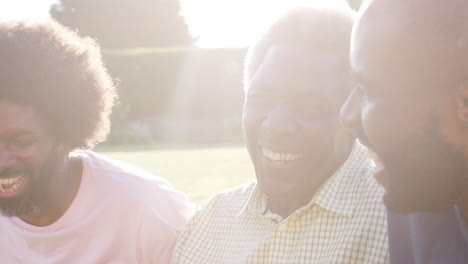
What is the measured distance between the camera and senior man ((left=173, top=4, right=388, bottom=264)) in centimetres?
235

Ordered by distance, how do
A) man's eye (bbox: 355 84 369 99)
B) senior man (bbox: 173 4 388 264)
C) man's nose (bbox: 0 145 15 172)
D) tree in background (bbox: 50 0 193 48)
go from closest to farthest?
1. man's eye (bbox: 355 84 369 99)
2. senior man (bbox: 173 4 388 264)
3. man's nose (bbox: 0 145 15 172)
4. tree in background (bbox: 50 0 193 48)

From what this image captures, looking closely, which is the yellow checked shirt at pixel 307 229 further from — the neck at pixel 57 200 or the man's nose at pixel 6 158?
the man's nose at pixel 6 158

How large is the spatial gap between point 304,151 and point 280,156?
11cm

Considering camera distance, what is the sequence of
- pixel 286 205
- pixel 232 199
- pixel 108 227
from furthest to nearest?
pixel 108 227 < pixel 232 199 < pixel 286 205

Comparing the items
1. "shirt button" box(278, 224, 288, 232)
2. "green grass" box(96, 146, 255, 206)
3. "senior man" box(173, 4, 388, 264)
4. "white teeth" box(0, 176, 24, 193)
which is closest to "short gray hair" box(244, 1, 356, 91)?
"senior man" box(173, 4, 388, 264)

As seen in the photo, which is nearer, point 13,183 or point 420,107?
point 420,107

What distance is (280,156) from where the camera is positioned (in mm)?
2494

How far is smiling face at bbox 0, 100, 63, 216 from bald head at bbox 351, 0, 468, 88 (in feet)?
5.87

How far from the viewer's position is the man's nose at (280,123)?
2.41 m

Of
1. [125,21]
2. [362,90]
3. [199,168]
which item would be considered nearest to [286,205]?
[362,90]

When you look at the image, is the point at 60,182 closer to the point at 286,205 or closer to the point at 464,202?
the point at 286,205

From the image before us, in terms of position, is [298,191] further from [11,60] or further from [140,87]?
[140,87]

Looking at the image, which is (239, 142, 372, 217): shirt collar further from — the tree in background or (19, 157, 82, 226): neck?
the tree in background

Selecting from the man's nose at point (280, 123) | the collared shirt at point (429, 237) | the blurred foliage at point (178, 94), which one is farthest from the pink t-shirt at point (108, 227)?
the blurred foliage at point (178, 94)
